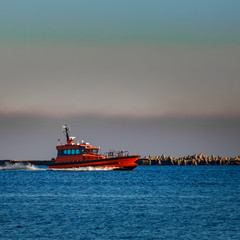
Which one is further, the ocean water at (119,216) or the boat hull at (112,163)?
the boat hull at (112,163)

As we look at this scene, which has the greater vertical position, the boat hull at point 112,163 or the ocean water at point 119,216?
the boat hull at point 112,163

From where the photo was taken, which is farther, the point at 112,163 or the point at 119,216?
the point at 112,163

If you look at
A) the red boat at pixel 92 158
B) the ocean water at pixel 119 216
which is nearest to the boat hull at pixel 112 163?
the red boat at pixel 92 158

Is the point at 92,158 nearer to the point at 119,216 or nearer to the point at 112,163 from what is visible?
the point at 112,163

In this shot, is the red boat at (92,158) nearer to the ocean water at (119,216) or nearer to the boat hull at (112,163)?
the boat hull at (112,163)

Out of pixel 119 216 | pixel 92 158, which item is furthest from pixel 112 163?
pixel 119 216

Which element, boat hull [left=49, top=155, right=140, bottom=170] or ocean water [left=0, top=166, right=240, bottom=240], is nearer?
ocean water [left=0, top=166, right=240, bottom=240]

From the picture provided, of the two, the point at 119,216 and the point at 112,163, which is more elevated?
the point at 112,163

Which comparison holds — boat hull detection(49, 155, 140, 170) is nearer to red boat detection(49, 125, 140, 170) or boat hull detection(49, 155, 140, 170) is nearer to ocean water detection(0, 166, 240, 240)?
red boat detection(49, 125, 140, 170)

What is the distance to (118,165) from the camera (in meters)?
105

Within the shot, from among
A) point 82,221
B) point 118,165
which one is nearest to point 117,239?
point 82,221

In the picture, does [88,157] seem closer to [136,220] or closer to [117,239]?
[136,220]

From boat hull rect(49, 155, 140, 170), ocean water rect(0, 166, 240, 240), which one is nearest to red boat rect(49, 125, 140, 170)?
boat hull rect(49, 155, 140, 170)

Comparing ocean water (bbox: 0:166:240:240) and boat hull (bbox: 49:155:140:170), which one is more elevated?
boat hull (bbox: 49:155:140:170)
